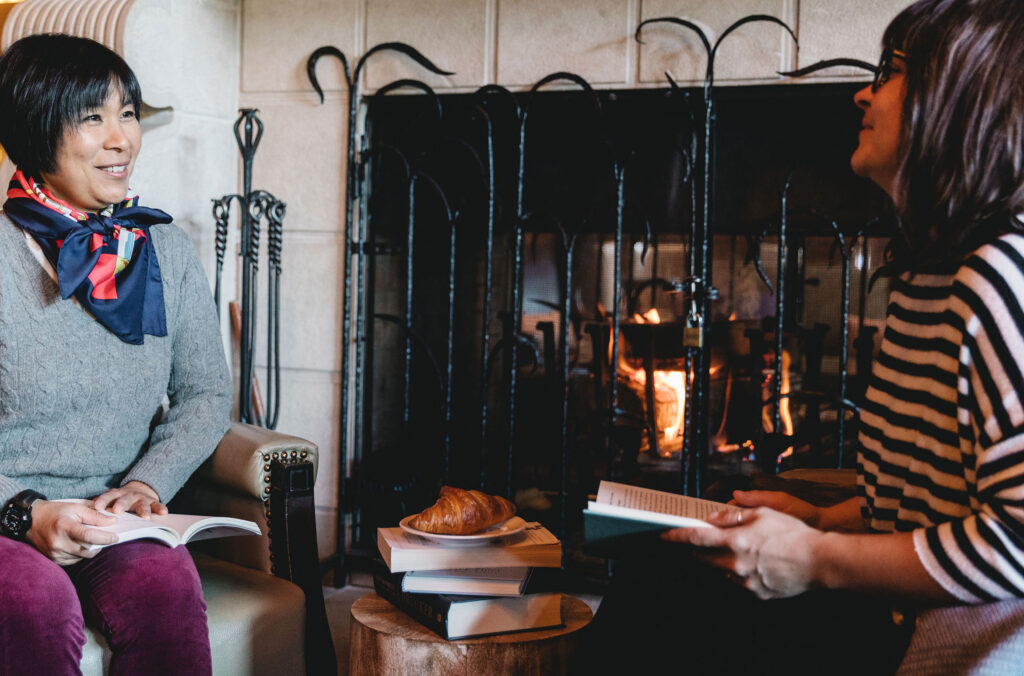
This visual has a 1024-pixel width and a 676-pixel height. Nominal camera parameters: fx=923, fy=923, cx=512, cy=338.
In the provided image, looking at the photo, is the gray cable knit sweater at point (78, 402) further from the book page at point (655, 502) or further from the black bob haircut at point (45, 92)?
the book page at point (655, 502)

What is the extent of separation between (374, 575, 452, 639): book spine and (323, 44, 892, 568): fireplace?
90 centimetres

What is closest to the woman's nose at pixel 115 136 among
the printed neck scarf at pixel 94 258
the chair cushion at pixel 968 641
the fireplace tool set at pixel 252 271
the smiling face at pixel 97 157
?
the smiling face at pixel 97 157

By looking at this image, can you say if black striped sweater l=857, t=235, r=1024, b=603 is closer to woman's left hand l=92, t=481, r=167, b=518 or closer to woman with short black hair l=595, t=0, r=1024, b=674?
woman with short black hair l=595, t=0, r=1024, b=674

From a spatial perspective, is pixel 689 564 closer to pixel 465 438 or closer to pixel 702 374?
pixel 702 374

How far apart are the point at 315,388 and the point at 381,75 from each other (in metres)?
0.86

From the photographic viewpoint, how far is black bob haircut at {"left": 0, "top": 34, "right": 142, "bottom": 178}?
5.16 feet

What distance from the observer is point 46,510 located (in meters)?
1.40

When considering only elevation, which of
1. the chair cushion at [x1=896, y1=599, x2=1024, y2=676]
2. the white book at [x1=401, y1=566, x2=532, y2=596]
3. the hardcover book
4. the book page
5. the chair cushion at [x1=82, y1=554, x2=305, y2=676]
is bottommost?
the chair cushion at [x1=82, y1=554, x2=305, y2=676]

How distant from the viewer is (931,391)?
96 centimetres

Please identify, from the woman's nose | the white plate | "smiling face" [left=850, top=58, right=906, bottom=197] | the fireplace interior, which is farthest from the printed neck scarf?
"smiling face" [left=850, top=58, right=906, bottom=197]

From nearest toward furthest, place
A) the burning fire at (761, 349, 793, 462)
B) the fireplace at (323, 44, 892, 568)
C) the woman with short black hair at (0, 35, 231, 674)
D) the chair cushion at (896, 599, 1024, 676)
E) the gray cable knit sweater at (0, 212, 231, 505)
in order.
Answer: the chair cushion at (896, 599, 1024, 676)
the woman with short black hair at (0, 35, 231, 674)
the gray cable knit sweater at (0, 212, 231, 505)
the fireplace at (323, 44, 892, 568)
the burning fire at (761, 349, 793, 462)

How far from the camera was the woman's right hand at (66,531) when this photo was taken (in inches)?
52.9

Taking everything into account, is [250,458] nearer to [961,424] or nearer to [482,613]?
[482,613]

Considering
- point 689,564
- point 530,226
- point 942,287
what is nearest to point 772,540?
point 689,564
